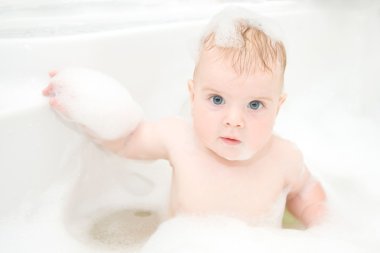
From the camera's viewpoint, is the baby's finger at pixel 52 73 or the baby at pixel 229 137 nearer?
the baby at pixel 229 137

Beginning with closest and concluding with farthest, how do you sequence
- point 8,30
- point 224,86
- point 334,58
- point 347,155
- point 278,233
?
point 224,86, point 278,233, point 8,30, point 347,155, point 334,58

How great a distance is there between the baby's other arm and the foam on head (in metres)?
0.31

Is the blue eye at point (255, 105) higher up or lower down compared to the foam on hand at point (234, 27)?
lower down

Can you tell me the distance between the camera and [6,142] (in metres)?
1.02

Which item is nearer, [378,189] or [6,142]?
[6,142]

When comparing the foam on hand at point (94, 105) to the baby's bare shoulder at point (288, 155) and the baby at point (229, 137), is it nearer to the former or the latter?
the baby at point (229, 137)

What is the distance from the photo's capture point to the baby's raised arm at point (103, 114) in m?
1.11

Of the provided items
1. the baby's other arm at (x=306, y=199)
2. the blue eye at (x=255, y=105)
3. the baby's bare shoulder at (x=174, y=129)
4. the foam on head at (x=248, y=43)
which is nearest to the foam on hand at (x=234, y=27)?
the foam on head at (x=248, y=43)

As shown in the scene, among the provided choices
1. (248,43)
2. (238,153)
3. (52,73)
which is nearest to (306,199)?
(238,153)

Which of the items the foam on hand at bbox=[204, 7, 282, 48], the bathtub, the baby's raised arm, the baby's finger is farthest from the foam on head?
the baby's finger

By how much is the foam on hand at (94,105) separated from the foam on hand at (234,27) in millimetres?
256

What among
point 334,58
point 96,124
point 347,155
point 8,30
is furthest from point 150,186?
point 334,58

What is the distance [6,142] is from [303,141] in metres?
0.94

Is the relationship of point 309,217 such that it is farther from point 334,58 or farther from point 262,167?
point 334,58
